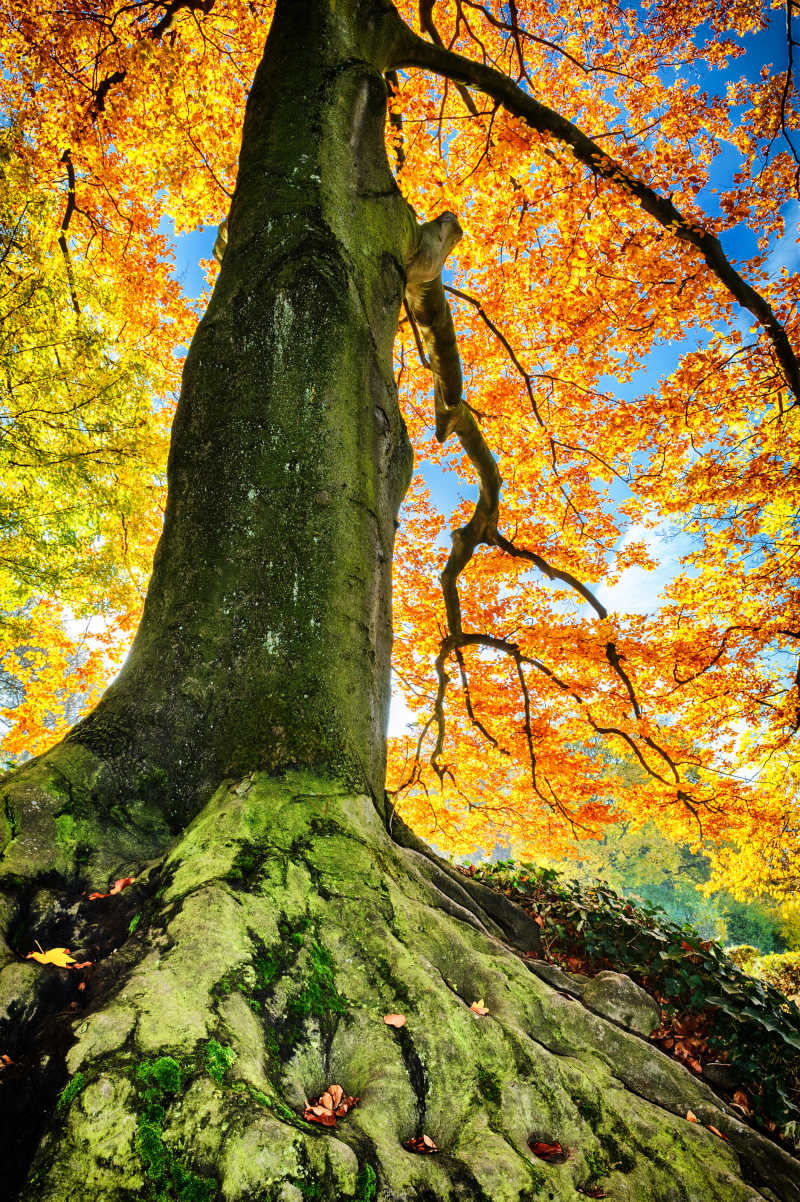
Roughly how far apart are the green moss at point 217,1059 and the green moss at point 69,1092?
0.21 m

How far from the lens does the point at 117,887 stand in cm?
173

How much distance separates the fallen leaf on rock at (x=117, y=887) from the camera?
1702 millimetres

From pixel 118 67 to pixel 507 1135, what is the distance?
30.7 ft

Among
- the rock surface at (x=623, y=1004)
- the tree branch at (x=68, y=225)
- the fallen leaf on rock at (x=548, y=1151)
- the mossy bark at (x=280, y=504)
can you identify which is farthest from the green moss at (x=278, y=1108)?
the tree branch at (x=68, y=225)

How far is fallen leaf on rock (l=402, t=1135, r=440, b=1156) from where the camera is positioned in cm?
119

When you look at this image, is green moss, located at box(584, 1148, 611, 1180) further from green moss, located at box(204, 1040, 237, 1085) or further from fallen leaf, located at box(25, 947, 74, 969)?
fallen leaf, located at box(25, 947, 74, 969)

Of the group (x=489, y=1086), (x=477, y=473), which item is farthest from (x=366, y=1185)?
(x=477, y=473)

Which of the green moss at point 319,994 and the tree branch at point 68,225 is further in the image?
the tree branch at point 68,225

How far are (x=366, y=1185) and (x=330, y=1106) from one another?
29 centimetres

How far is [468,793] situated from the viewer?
1020 centimetres

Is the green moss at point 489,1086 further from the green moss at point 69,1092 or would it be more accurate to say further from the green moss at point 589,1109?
the green moss at point 69,1092

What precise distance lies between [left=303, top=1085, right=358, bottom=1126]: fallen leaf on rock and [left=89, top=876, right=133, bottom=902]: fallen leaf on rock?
877 millimetres

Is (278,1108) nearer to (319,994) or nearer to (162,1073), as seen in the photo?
(162,1073)

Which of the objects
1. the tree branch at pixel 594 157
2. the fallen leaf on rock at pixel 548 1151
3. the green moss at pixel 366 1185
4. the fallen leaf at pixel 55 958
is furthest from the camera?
the tree branch at pixel 594 157
